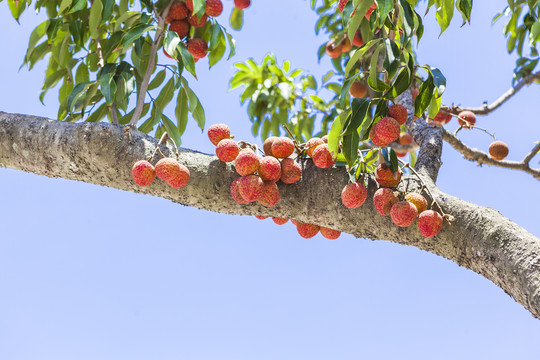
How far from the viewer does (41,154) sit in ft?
5.91

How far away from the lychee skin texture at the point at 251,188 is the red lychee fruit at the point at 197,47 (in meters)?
0.90

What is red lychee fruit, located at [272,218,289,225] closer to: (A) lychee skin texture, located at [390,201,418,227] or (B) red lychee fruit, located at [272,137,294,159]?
(B) red lychee fruit, located at [272,137,294,159]

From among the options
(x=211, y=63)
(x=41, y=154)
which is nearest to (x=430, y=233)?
(x=41, y=154)

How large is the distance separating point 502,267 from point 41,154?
145 centimetres

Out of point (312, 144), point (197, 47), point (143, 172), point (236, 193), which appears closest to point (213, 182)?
point (236, 193)

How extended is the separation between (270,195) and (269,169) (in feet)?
0.26

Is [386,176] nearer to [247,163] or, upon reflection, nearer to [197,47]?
[247,163]

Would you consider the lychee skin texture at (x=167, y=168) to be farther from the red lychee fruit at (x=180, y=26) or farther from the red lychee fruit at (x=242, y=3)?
the red lychee fruit at (x=242, y=3)

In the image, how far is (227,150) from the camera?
170 centimetres

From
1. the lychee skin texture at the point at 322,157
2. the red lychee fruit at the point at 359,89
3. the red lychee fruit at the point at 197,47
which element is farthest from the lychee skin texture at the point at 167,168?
the red lychee fruit at the point at 359,89

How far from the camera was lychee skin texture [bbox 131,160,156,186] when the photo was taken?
164 centimetres

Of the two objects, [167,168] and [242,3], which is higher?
[242,3]

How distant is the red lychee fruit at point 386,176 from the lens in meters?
1.64

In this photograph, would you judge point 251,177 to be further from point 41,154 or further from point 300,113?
point 300,113
